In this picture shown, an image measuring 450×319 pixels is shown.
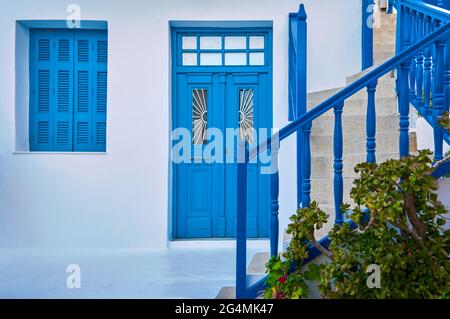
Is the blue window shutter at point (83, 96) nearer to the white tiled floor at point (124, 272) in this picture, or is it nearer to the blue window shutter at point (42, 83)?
the blue window shutter at point (42, 83)

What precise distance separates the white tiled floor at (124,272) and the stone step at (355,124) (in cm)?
146

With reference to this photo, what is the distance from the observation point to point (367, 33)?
4641 millimetres

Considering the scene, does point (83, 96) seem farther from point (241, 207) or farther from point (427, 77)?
point (427, 77)

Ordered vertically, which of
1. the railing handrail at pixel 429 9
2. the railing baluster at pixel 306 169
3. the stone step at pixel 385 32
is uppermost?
the stone step at pixel 385 32

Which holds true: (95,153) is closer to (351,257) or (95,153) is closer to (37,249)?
(37,249)

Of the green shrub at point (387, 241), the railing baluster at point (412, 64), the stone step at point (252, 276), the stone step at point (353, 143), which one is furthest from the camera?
the stone step at point (353, 143)

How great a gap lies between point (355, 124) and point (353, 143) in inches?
7.1

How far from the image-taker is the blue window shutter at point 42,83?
4941mm

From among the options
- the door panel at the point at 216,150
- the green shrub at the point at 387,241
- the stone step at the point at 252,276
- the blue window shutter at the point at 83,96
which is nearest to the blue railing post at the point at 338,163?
the green shrub at the point at 387,241

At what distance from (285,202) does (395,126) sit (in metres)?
1.76

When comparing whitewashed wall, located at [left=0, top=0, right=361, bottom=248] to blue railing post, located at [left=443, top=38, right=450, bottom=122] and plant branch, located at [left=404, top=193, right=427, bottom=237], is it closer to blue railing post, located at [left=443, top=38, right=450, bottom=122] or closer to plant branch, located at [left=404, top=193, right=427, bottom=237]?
blue railing post, located at [left=443, top=38, right=450, bottom=122]

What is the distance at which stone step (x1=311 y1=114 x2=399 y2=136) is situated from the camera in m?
3.23

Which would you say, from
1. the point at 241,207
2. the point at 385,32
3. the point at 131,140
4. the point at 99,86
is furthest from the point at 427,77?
the point at 99,86

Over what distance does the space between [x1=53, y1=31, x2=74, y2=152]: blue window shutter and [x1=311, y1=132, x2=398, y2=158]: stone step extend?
2.91 metres
